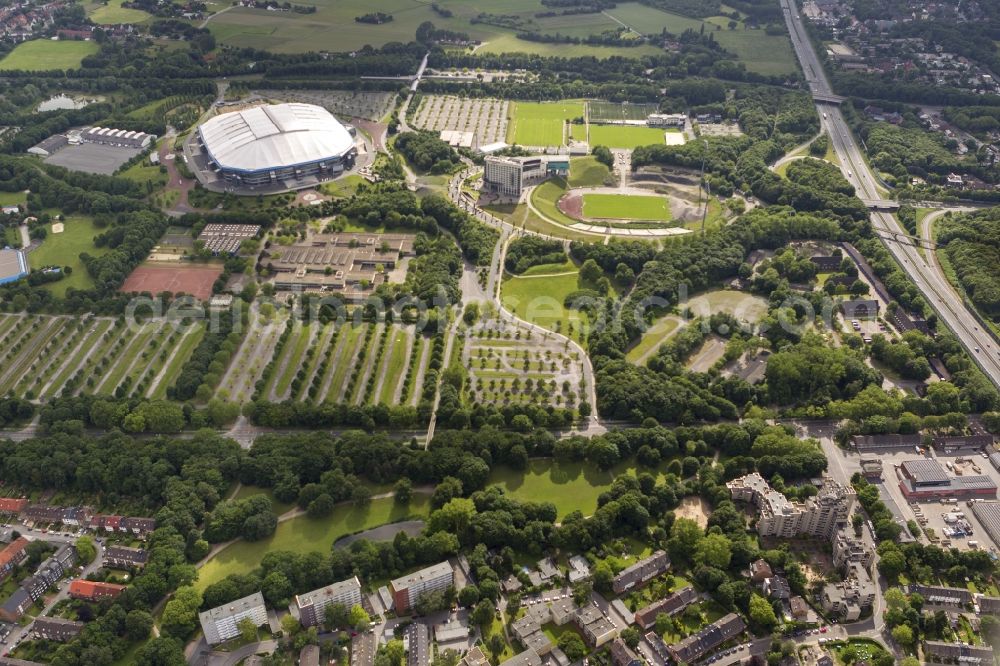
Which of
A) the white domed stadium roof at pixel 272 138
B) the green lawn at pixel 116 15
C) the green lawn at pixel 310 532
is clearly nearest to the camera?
the green lawn at pixel 310 532

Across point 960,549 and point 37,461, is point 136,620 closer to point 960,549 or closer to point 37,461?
point 37,461

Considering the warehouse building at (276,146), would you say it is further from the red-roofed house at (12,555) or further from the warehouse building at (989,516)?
the warehouse building at (989,516)

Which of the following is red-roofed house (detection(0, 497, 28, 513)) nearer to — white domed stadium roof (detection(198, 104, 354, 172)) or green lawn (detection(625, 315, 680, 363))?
green lawn (detection(625, 315, 680, 363))

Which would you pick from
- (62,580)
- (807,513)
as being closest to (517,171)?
(807,513)

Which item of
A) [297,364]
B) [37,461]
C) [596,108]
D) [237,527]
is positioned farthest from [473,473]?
[596,108]

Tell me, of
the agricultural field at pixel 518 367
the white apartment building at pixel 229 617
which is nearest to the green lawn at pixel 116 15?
the agricultural field at pixel 518 367

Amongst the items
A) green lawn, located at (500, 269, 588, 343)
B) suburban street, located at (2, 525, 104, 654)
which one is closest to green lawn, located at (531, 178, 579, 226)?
green lawn, located at (500, 269, 588, 343)
